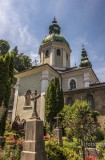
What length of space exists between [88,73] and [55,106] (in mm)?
8966

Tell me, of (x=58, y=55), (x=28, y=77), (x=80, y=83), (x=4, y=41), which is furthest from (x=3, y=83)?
(x=4, y=41)

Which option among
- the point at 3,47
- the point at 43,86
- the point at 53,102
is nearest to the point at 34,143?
the point at 53,102

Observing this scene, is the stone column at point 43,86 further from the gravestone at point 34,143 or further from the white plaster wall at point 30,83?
the gravestone at point 34,143

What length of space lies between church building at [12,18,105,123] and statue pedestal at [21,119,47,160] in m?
12.7

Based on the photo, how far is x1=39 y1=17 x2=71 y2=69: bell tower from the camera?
31.2 meters

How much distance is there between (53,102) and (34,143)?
1513 cm

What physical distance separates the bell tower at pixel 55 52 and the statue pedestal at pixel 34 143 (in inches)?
971

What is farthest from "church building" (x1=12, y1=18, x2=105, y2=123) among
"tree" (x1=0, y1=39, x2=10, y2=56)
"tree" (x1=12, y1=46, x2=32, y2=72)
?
"tree" (x1=0, y1=39, x2=10, y2=56)

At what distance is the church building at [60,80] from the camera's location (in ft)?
64.1

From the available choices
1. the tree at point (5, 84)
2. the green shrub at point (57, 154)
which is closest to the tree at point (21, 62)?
the tree at point (5, 84)

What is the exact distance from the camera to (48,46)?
3238 centimetres

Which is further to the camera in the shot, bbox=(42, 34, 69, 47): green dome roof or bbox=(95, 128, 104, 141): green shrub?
bbox=(42, 34, 69, 47): green dome roof

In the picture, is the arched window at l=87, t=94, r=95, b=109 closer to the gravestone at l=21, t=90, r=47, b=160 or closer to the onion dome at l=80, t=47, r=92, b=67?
the gravestone at l=21, t=90, r=47, b=160

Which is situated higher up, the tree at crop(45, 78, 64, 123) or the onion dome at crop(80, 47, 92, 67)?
the onion dome at crop(80, 47, 92, 67)
